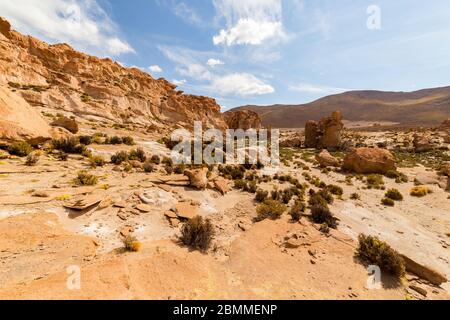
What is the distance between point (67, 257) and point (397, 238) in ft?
35.8

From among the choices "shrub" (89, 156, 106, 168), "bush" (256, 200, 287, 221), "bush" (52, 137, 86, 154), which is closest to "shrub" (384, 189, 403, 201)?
"bush" (256, 200, 287, 221)

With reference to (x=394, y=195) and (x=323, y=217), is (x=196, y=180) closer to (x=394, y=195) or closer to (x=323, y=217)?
(x=323, y=217)

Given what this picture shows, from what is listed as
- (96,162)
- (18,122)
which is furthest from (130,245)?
(18,122)

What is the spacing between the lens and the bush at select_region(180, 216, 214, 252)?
20.3ft

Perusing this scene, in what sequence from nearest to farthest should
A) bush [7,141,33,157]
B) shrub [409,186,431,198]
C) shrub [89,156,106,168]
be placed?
bush [7,141,33,157], shrub [89,156,106,168], shrub [409,186,431,198]

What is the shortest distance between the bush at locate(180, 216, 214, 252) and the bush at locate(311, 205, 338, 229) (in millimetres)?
4795

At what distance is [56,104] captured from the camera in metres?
25.8

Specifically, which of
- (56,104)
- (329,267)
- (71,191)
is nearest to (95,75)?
(56,104)

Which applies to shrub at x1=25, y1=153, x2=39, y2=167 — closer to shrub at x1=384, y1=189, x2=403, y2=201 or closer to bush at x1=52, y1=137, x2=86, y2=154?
bush at x1=52, y1=137, x2=86, y2=154

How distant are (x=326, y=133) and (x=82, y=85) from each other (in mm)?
44787

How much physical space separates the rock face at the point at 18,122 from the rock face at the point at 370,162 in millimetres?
25102

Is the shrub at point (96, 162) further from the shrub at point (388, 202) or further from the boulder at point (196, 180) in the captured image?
the shrub at point (388, 202)

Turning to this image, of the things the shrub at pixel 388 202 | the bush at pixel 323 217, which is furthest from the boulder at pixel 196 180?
the shrub at pixel 388 202

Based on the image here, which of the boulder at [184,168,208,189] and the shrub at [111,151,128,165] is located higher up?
the shrub at [111,151,128,165]
